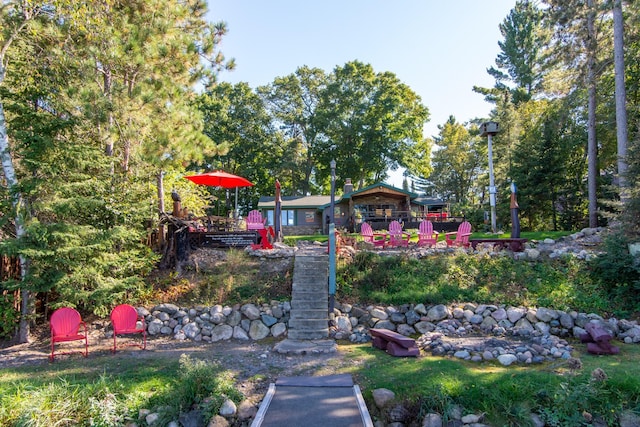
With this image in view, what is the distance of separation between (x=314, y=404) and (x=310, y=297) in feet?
11.7

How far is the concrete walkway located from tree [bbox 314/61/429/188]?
25136 mm

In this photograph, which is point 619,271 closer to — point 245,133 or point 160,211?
point 160,211

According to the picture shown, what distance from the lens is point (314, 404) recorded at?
4.34 metres

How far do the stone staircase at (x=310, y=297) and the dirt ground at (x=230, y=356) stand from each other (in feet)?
2.10

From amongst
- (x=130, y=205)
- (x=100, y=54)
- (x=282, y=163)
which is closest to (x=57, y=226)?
Result: (x=130, y=205)

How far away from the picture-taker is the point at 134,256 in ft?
25.6

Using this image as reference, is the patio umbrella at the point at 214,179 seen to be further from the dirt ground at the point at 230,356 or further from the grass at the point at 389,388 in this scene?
the grass at the point at 389,388

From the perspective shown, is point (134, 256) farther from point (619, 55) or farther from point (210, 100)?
point (210, 100)

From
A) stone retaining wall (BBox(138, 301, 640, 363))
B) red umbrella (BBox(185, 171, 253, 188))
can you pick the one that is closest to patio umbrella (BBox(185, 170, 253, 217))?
red umbrella (BBox(185, 171, 253, 188))

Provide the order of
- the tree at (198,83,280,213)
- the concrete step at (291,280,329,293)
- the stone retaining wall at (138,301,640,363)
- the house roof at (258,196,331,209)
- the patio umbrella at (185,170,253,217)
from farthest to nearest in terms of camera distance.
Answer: the tree at (198,83,280,213)
the house roof at (258,196,331,209)
the patio umbrella at (185,170,253,217)
the concrete step at (291,280,329,293)
the stone retaining wall at (138,301,640,363)

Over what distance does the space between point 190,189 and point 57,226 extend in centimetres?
646

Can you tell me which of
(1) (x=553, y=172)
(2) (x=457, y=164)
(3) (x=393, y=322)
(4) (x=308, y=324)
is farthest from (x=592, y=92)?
(2) (x=457, y=164)

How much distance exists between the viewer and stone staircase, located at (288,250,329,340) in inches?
278

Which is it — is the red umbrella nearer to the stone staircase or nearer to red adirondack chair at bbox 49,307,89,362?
the stone staircase
